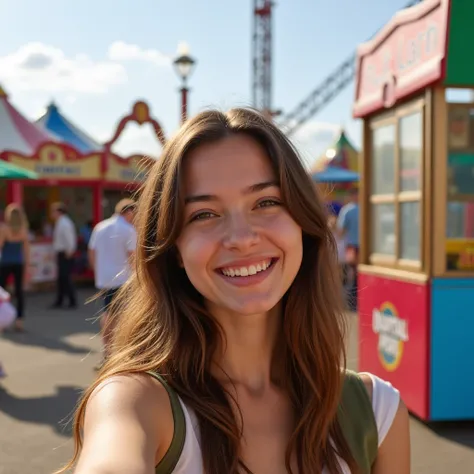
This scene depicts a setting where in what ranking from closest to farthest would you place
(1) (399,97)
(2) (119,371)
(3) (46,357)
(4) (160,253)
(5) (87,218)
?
(2) (119,371) → (4) (160,253) → (1) (399,97) → (3) (46,357) → (5) (87,218)

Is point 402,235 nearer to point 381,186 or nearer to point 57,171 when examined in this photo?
point 381,186

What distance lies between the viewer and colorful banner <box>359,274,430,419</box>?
444 cm

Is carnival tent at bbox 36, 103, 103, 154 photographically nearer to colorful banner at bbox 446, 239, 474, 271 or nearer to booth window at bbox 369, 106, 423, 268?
booth window at bbox 369, 106, 423, 268

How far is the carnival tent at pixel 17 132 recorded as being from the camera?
14438 mm

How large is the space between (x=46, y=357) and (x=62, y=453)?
119 inches

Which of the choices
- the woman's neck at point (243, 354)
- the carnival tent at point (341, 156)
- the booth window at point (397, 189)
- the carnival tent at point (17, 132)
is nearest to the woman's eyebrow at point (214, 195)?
the woman's neck at point (243, 354)

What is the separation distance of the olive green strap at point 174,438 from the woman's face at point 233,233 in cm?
23

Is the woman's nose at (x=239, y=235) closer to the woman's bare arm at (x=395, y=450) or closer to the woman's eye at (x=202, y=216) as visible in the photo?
the woman's eye at (x=202, y=216)

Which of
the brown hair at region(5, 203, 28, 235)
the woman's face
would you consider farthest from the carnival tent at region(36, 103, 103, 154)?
the woman's face

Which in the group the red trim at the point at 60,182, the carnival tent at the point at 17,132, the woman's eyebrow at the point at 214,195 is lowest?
the woman's eyebrow at the point at 214,195

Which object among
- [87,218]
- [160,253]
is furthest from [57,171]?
[160,253]

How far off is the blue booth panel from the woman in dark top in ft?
19.0

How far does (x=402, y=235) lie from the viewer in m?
4.93

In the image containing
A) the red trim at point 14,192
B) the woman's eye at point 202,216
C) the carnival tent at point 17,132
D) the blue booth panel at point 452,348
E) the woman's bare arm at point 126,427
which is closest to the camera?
the woman's bare arm at point 126,427
